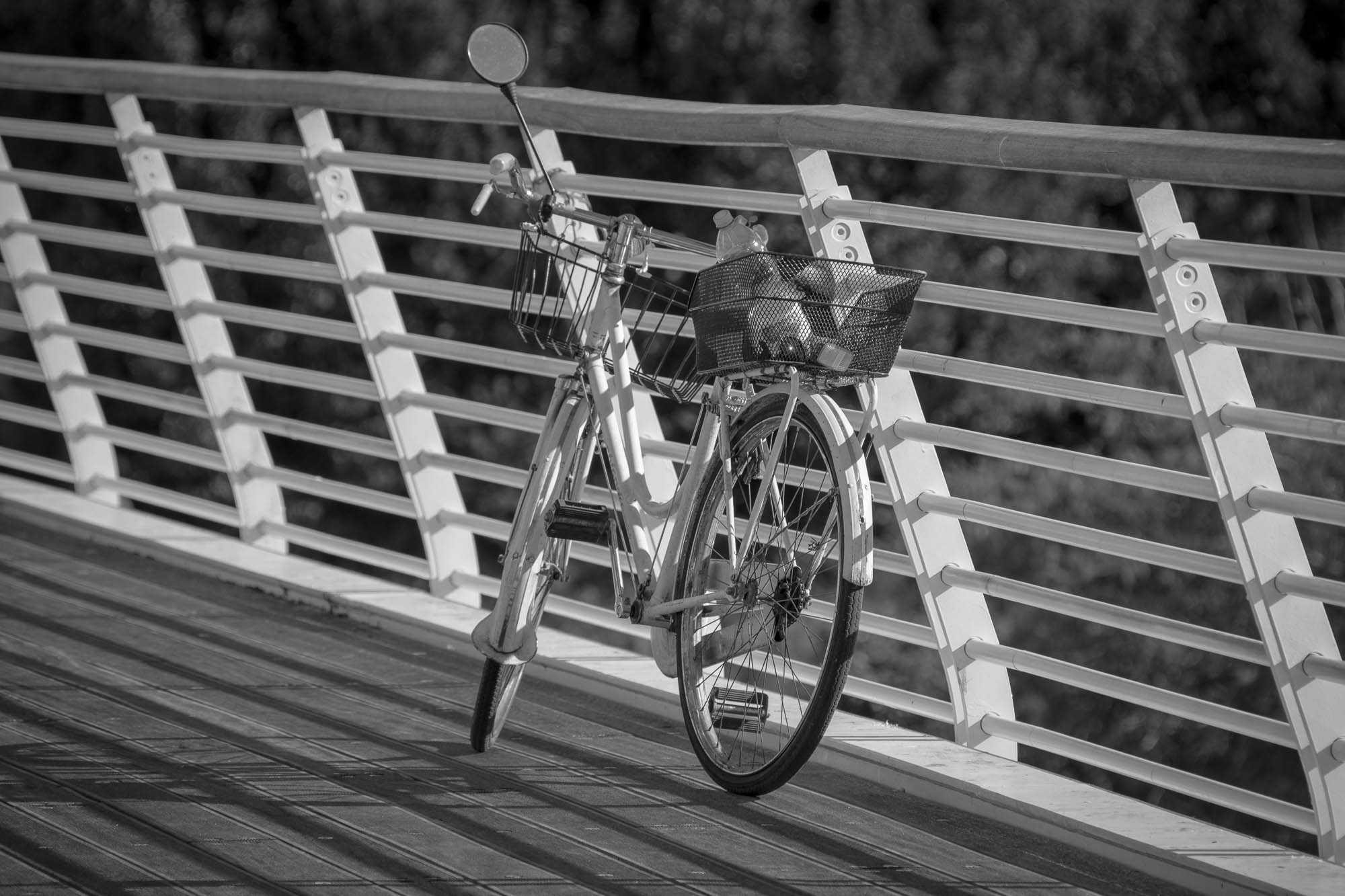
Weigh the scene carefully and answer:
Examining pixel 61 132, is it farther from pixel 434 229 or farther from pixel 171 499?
pixel 434 229

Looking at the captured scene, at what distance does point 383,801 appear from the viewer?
10.1 feet

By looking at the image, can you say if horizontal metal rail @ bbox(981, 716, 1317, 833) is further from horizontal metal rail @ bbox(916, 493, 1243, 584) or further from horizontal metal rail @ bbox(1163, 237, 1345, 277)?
horizontal metal rail @ bbox(1163, 237, 1345, 277)

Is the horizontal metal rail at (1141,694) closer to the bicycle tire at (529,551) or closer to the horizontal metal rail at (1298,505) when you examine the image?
the horizontal metal rail at (1298,505)

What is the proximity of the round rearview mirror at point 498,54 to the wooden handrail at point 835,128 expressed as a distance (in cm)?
53

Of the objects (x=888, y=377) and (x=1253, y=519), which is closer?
(x=1253, y=519)

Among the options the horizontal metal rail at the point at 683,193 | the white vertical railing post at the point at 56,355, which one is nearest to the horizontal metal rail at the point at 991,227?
the horizontal metal rail at the point at 683,193

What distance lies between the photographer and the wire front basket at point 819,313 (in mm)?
2879

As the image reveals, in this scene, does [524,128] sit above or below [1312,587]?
above

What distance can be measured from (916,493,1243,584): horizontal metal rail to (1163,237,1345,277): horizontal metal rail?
52cm

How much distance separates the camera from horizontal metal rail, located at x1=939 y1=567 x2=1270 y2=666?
10.1 ft

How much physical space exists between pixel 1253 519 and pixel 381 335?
2.50 metres

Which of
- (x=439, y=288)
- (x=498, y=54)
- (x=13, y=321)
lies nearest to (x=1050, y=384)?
(x=498, y=54)

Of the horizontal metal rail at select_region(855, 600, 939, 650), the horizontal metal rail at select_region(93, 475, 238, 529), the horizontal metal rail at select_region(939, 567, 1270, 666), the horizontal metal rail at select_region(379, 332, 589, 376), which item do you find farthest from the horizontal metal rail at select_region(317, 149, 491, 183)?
the horizontal metal rail at select_region(939, 567, 1270, 666)

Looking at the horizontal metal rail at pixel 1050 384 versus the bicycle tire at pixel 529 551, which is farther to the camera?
the bicycle tire at pixel 529 551
